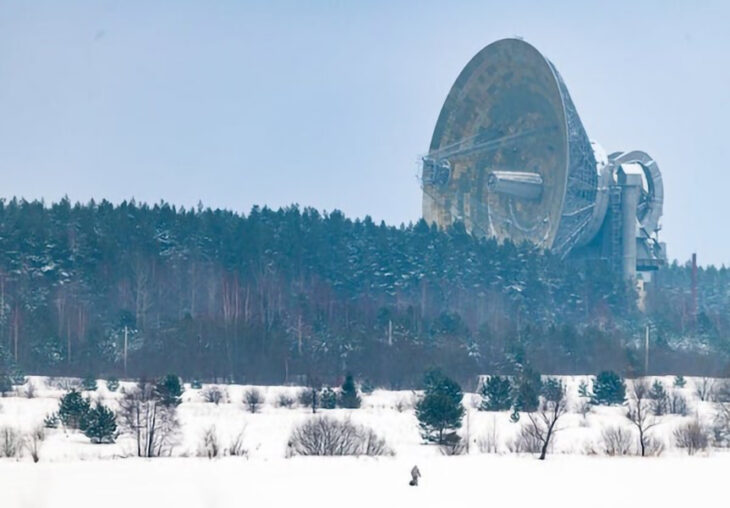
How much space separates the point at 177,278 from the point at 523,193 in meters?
32.5

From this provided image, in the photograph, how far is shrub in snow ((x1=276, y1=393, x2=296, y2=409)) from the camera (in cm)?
8031

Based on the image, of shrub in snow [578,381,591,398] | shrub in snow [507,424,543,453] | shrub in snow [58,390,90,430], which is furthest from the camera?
shrub in snow [578,381,591,398]

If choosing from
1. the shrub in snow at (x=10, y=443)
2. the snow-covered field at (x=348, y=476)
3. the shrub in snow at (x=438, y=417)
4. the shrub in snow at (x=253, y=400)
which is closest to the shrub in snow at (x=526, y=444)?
the snow-covered field at (x=348, y=476)

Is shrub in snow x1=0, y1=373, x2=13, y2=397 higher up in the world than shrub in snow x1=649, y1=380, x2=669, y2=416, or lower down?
higher up

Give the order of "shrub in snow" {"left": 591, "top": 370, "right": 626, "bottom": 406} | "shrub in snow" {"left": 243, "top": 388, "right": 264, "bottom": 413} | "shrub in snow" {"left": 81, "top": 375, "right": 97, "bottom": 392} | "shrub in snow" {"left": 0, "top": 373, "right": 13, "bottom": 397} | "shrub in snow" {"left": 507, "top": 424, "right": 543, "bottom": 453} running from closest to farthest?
"shrub in snow" {"left": 507, "top": 424, "right": 543, "bottom": 453}
"shrub in snow" {"left": 243, "top": 388, "right": 264, "bottom": 413}
"shrub in snow" {"left": 0, "top": 373, "right": 13, "bottom": 397}
"shrub in snow" {"left": 81, "top": 375, "right": 97, "bottom": 392}
"shrub in snow" {"left": 591, "top": 370, "right": 626, "bottom": 406}

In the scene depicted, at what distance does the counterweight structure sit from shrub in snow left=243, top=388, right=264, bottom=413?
52772 mm

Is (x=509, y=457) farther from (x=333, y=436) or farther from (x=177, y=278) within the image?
(x=177, y=278)

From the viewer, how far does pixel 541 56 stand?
419ft

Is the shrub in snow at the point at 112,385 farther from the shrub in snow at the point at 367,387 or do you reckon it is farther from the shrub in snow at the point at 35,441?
the shrub in snow at the point at 35,441

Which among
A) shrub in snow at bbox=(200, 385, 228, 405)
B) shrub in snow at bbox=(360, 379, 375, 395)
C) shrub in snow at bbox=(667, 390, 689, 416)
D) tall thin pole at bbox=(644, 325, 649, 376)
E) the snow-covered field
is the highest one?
tall thin pole at bbox=(644, 325, 649, 376)

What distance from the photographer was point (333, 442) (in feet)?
189

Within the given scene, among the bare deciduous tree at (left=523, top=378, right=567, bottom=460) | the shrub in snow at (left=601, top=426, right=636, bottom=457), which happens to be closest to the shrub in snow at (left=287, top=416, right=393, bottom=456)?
the bare deciduous tree at (left=523, top=378, right=567, bottom=460)

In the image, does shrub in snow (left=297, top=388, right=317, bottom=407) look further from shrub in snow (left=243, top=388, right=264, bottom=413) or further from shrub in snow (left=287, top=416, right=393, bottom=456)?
shrub in snow (left=287, top=416, right=393, bottom=456)

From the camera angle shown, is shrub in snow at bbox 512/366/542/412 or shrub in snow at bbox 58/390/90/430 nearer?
shrub in snow at bbox 58/390/90/430
